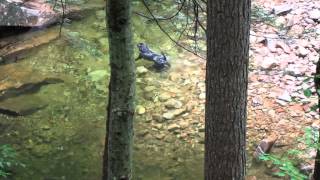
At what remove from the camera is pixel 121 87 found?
3.63m

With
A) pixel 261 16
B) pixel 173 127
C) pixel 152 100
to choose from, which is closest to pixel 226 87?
pixel 173 127

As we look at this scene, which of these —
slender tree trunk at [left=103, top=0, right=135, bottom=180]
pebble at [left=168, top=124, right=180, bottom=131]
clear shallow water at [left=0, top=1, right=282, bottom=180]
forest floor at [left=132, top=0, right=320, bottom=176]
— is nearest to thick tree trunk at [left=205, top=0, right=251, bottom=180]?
slender tree trunk at [left=103, top=0, right=135, bottom=180]

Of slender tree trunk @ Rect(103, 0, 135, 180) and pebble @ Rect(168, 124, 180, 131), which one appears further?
pebble @ Rect(168, 124, 180, 131)

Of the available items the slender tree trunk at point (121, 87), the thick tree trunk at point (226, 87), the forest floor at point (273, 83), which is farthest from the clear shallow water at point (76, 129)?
the thick tree trunk at point (226, 87)

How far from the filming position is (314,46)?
787 cm

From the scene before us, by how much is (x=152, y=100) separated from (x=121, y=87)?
347 cm

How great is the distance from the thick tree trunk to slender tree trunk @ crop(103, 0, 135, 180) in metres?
0.54

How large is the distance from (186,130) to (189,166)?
0.69 metres

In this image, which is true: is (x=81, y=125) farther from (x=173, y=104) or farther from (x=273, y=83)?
(x=273, y=83)

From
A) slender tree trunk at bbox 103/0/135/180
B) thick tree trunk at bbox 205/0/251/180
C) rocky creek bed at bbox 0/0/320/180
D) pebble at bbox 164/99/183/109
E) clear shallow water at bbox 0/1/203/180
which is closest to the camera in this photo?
thick tree trunk at bbox 205/0/251/180

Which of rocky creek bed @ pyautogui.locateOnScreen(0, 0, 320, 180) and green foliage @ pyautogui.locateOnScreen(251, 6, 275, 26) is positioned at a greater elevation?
green foliage @ pyautogui.locateOnScreen(251, 6, 275, 26)

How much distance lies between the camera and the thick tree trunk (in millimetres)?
3307

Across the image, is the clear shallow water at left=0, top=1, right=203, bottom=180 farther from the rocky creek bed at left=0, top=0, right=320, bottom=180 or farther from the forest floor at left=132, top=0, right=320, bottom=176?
the forest floor at left=132, top=0, right=320, bottom=176

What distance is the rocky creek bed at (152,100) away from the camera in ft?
19.7
